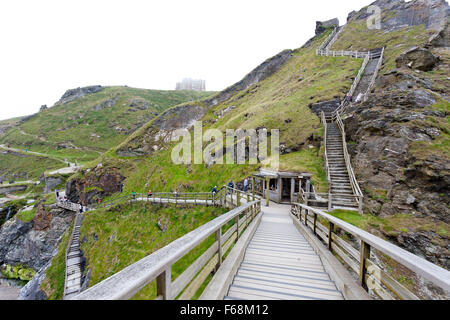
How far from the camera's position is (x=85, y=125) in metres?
78.9

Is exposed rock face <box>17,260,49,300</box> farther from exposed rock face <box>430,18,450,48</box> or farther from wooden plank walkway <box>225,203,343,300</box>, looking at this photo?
exposed rock face <box>430,18,450,48</box>

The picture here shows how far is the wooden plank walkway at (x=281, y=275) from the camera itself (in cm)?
337

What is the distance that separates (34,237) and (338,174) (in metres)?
36.7

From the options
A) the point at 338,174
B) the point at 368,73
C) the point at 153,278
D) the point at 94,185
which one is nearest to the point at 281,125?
the point at 338,174

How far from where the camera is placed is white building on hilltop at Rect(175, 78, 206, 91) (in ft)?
588

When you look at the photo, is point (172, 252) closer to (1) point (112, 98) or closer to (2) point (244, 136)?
(2) point (244, 136)

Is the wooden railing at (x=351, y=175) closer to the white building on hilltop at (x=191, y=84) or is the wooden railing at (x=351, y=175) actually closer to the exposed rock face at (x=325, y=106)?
the exposed rock face at (x=325, y=106)

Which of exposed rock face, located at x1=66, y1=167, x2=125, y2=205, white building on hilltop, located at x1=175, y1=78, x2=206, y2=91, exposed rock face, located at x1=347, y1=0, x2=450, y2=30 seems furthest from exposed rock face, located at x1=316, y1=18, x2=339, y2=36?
white building on hilltop, located at x1=175, y1=78, x2=206, y2=91

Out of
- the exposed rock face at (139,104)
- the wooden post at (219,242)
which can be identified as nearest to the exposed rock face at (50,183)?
the wooden post at (219,242)

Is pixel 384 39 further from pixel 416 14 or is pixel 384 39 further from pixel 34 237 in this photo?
pixel 34 237

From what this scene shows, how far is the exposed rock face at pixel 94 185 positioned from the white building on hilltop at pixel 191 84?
15925 centimetres

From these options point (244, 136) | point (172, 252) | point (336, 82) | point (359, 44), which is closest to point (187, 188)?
point (244, 136)

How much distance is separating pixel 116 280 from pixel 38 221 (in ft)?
117

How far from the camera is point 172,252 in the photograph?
224 centimetres
